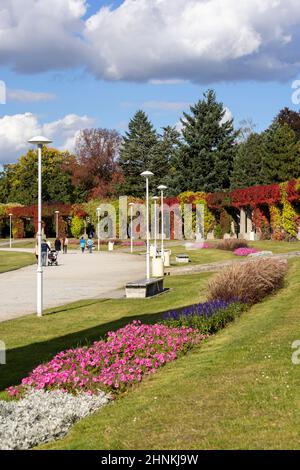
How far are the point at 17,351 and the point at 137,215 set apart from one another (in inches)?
2392

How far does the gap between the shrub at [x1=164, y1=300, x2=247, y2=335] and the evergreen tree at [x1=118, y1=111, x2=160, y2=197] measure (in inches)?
2917

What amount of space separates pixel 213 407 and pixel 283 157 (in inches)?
2495

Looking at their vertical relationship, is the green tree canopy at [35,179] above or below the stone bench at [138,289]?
above

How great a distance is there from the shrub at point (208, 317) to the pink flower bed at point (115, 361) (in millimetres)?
508

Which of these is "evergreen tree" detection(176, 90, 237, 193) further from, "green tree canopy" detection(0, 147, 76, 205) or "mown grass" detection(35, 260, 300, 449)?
"mown grass" detection(35, 260, 300, 449)

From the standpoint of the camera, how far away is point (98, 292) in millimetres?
21453

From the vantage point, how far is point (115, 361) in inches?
364

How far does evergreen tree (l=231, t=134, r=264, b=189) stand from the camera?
7419 cm

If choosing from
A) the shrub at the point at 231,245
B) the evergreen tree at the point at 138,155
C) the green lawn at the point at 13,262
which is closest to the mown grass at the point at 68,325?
the green lawn at the point at 13,262

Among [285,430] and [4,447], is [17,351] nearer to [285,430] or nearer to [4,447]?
[4,447]

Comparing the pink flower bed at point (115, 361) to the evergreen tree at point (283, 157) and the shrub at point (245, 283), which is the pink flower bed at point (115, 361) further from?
the evergreen tree at point (283, 157)

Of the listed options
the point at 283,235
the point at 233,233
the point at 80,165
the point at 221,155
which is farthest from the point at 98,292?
the point at 80,165

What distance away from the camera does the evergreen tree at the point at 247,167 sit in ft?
243

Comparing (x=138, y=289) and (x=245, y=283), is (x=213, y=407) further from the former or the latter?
(x=138, y=289)
